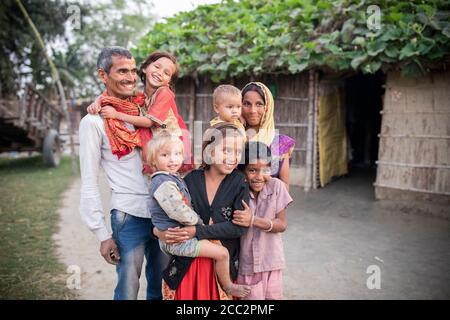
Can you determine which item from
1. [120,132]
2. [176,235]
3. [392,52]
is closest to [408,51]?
[392,52]

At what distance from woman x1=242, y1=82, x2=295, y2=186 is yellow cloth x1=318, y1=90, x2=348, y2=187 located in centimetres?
580

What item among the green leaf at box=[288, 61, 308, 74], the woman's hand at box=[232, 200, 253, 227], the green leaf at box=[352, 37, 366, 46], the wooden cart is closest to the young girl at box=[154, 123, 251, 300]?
the woman's hand at box=[232, 200, 253, 227]

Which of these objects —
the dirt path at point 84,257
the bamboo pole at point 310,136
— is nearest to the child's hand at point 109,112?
the dirt path at point 84,257

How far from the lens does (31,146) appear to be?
11.6m

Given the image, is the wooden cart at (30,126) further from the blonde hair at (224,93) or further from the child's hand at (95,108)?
the blonde hair at (224,93)

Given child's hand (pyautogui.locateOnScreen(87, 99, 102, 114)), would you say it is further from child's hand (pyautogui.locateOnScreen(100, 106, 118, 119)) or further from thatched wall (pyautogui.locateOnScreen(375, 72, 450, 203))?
thatched wall (pyautogui.locateOnScreen(375, 72, 450, 203))

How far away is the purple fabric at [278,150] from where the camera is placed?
2234mm

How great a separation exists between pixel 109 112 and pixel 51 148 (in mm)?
10522

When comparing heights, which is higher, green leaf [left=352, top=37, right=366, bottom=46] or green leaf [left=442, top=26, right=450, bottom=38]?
green leaf [left=352, top=37, right=366, bottom=46]

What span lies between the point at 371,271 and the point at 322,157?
403 centimetres

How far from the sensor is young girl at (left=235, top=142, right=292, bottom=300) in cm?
210

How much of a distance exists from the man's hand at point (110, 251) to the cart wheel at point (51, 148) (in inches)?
409

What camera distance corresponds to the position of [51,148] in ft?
37.5

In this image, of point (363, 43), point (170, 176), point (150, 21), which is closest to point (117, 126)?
point (170, 176)
